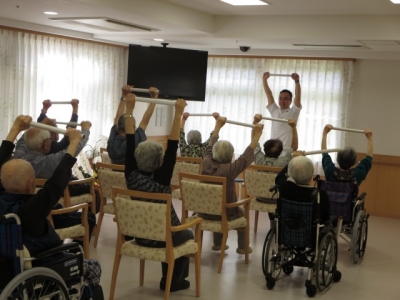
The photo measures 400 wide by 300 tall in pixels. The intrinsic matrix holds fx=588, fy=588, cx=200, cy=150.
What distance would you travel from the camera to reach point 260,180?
611cm

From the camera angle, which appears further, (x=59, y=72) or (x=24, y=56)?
(x=59, y=72)

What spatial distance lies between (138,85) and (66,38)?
3.80 feet

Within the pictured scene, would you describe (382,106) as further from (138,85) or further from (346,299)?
(346,299)

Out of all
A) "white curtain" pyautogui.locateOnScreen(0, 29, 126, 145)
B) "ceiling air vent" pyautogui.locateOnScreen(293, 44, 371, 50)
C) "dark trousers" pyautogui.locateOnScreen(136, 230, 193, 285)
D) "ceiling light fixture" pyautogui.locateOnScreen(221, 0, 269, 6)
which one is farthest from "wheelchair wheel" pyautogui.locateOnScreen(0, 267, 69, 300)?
"ceiling air vent" pyautogui.locateOnScreen(293, 44, 371, 50)

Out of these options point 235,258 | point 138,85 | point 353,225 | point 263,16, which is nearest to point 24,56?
point 138,85

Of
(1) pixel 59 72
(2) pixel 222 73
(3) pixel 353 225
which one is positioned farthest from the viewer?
(2) pixel 222 73

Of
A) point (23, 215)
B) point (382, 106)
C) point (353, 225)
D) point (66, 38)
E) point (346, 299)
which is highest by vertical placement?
point (66, 38)

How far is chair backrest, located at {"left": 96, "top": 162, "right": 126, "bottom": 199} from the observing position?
5.68m

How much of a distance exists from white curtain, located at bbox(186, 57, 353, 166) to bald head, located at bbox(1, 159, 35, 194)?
236 inches

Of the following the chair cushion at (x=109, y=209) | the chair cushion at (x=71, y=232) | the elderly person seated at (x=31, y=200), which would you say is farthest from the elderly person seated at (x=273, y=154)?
the elderly person seated at (x=31, y=200)

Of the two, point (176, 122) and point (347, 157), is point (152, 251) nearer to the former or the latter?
point (176, 122)

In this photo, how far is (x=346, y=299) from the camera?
4.82 m

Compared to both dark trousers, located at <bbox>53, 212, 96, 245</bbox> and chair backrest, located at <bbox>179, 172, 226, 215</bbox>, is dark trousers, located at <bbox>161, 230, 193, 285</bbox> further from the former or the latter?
dark trousers, located at <bbox>53, 212, 96, 245</bbox>

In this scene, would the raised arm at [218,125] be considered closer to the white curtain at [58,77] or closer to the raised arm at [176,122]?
the raised arm at [176,122]
